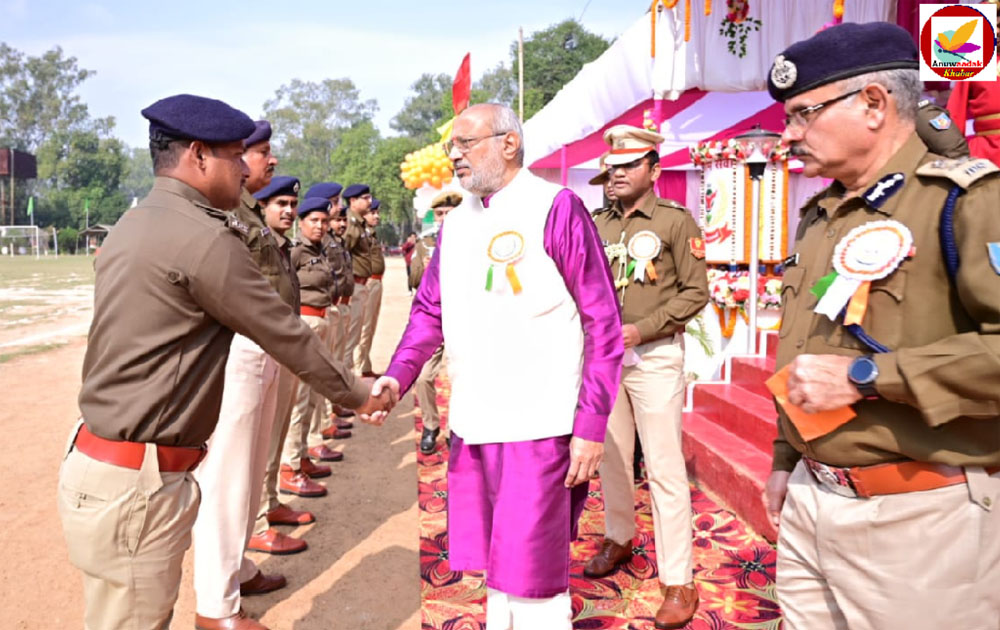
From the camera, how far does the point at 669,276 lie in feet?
12.9

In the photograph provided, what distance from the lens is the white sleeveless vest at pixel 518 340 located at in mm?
2596

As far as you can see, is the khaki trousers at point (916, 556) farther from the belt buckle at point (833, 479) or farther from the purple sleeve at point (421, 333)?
the purple sleeve at point (421, 333)

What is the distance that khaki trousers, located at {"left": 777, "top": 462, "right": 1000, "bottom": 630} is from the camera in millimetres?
1719

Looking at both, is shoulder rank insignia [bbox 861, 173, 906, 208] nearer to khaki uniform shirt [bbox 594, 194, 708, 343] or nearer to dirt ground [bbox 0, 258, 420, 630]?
khaki uniform shirt [bbox 594, 194, 708, 343]

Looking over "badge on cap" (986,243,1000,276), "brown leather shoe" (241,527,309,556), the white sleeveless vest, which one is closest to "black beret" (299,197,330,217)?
"brown leather shoe" (241,527,309,556)

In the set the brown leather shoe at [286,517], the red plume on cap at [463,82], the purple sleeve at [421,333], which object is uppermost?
the red plume on cap at [463,82]

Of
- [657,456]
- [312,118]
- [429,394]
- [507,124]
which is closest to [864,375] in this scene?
[507,124]

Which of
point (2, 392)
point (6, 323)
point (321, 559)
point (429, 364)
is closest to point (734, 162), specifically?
point (429, 364)

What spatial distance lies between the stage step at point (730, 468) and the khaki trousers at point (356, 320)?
430cm

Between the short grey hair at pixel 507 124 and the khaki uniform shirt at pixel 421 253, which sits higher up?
the short grey hair at pixel 507 124

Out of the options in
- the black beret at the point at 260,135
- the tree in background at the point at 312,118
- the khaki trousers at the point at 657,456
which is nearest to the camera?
the khaki trousers at the point at 657,456

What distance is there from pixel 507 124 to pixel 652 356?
1578 mm

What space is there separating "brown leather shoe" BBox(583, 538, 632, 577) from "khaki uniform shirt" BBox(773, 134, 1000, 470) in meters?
2.37

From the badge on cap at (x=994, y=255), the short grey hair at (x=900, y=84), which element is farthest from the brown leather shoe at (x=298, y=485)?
the badge on cap at (x=994, y=255)
